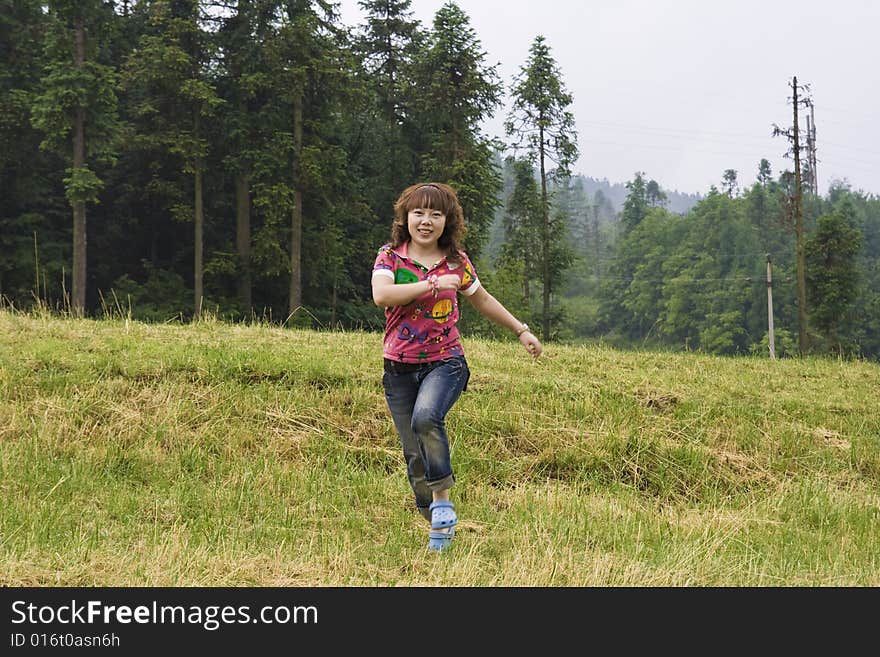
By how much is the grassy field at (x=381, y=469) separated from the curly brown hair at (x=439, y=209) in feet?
5.96

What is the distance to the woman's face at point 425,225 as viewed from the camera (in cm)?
462

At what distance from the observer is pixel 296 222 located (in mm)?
32125

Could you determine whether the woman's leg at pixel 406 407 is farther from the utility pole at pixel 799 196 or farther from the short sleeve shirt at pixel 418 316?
the utility pole at pixel 799 196

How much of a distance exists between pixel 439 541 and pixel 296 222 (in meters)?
28.5

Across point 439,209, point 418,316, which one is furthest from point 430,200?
point 418,316

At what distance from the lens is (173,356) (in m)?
9.35

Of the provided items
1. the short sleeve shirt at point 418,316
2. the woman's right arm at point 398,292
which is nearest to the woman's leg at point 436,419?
the short sleeve shirt at point 418,316

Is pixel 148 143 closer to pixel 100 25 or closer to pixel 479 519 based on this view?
pixel 100 25

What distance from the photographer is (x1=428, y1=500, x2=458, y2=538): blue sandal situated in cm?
468

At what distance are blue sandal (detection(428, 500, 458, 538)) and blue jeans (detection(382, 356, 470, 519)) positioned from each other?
0.10m

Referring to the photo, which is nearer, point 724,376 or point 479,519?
point 479,519

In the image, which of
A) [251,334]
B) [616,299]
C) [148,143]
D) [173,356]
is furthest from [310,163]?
[616,299]

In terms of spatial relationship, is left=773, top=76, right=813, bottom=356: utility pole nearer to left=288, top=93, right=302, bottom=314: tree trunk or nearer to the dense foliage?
the dense foliage

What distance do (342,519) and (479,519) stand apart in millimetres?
996
